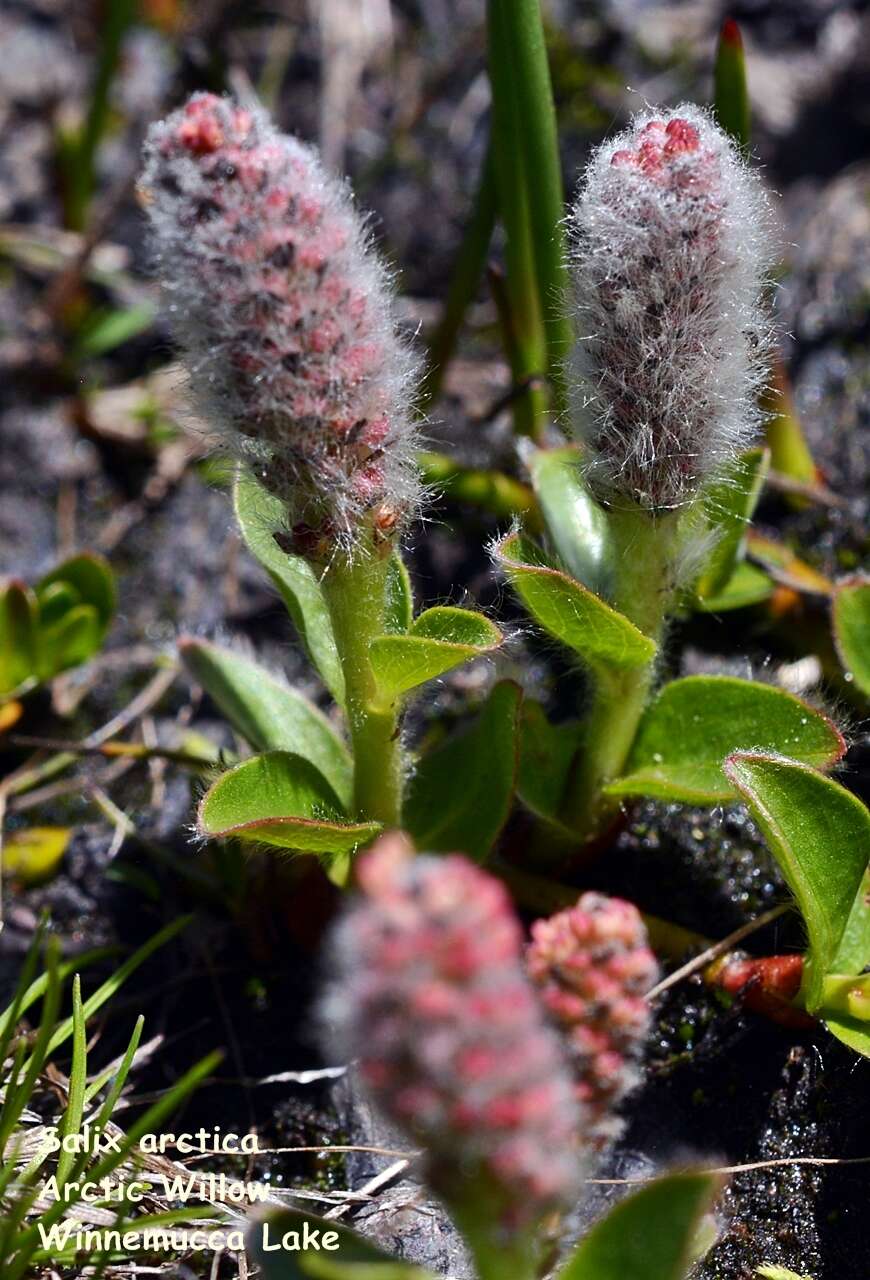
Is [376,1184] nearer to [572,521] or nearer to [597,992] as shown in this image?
[597,992]

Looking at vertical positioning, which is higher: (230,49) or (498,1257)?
(230,49)

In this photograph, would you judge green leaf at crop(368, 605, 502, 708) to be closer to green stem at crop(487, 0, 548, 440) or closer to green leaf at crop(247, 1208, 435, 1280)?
green stem at crop(487, 0, 548, 440)

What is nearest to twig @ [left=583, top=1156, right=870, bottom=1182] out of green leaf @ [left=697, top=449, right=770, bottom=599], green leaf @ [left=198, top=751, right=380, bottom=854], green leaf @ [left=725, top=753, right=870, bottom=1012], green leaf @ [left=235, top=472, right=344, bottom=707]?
green leaf @ [left=725, top=753, right=870, bottom=1012]

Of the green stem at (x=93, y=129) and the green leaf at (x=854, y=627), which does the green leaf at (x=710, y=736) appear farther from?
the green stem at (x=93, y=129)

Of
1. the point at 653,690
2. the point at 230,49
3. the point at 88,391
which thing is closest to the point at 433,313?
the point at 88,391

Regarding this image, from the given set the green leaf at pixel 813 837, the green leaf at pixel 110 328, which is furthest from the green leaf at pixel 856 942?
the green leaf at pixel 110 328

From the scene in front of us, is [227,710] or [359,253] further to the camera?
[227,710]

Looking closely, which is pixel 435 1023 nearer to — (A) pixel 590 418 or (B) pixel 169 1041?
(A) pixel 590 418
